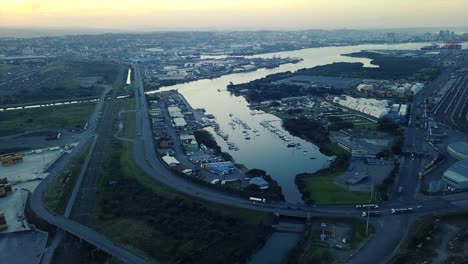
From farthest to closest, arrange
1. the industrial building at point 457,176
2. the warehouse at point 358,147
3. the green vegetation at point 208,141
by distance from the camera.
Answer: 1. the green vegetation at point 208,141
2. the warehouse at point 358,147
3. the industrial building at point 457,176

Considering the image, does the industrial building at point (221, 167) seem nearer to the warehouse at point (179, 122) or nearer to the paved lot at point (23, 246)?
the paved lot at point (23, 246)

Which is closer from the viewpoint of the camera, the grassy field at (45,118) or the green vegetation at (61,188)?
the green vegetation at (61,188)

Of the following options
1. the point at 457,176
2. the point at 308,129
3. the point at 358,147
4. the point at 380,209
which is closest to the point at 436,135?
the point at 358,147

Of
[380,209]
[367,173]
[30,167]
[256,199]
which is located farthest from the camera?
[30,167]

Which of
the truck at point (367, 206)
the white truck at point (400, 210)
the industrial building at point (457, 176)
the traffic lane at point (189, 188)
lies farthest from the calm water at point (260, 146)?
the industrial building at point (457, 176)

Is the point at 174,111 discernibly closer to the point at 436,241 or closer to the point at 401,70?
the point at 436,241

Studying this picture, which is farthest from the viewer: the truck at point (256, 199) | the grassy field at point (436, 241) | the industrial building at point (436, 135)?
the industrial building at point (436, 135)

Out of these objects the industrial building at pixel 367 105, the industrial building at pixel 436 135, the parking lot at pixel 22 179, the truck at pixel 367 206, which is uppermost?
the industrial building at pixel 367 105
